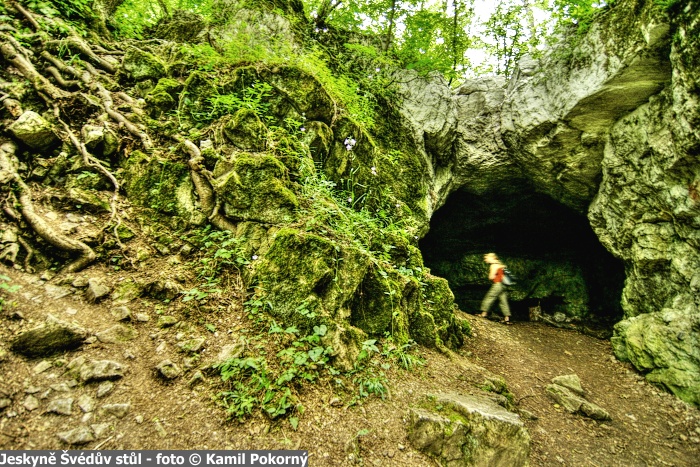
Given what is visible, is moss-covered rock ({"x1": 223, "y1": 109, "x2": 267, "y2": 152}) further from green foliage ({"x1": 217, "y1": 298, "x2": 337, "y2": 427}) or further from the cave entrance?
the cave entrance

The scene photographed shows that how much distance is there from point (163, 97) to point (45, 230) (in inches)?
123

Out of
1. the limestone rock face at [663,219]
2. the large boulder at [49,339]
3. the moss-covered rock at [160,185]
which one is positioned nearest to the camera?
the large boulder at [49,339]

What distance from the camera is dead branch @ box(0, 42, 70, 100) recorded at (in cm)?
436

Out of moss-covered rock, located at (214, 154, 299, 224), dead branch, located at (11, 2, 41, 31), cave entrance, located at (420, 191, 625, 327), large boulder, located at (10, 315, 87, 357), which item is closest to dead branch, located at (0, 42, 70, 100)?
dead branch, located at (11, 2, 41, 31)

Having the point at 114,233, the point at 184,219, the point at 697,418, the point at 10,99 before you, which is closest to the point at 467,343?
the point at 697,418

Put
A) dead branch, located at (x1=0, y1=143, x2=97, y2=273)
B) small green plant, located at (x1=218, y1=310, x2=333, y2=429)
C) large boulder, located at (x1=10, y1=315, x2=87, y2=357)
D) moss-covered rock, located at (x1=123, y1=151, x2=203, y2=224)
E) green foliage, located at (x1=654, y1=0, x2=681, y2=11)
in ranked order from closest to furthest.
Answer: large boulder, located at (x1=10, y1=315, x2=87, y2=357), small green plant, located at (x1=218, y1=310, x2=333, y2=429), dead branch, located at (x1=0, y1=143, x2=97, y2=273), moss-covered rock, located at (x1=123, y1=151, x2=203, y2=224), green foliage, located at (x1=654, y1=0, x2=681, y2=11)

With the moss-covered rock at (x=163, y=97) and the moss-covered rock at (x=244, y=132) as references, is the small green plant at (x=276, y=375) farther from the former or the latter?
the moss-covered rock at (x=163, y=97)

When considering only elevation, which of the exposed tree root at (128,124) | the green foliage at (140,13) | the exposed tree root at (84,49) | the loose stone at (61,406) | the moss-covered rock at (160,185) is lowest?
the loose stone at (61,406)

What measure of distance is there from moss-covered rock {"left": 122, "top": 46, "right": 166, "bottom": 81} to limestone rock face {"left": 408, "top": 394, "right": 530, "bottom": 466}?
7025 millimetres

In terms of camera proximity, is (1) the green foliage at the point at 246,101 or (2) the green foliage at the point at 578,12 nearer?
(1) the green foliage at the point at 246,101

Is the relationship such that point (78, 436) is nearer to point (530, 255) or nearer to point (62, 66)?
point (62, 66)

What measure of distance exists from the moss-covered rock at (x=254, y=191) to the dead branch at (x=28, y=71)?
8.47 feet
